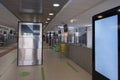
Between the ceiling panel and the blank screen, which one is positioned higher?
the ceiling panel

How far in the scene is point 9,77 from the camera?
5145 mm

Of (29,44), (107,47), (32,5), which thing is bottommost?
(29,44)

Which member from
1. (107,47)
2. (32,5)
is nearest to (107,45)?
(107,47)

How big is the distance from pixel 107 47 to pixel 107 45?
0.07ft

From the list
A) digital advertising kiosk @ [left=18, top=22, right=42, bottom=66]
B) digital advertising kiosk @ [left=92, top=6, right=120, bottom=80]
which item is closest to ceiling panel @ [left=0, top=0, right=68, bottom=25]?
digital advertising kiosk @ [left=18, top=22, right=42, bottom=66]

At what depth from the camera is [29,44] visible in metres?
7.75

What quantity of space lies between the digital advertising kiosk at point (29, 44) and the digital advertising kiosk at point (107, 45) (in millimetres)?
5921

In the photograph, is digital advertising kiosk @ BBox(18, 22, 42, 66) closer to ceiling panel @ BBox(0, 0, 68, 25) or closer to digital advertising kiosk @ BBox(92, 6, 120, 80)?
ceiling panel @ BBox(0, 0, 68, 25)

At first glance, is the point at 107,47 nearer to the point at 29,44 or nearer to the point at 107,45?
the point at 107,45

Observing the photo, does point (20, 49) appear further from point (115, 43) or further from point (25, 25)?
point (115, 43)

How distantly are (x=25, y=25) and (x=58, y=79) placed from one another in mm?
3584

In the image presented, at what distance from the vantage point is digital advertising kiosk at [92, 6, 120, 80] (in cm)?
146

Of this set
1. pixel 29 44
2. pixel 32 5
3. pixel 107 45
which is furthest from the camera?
pixel 29 44

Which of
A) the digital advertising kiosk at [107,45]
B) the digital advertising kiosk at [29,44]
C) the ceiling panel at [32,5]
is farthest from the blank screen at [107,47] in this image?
the digital advertising kiosk at [29,44]
